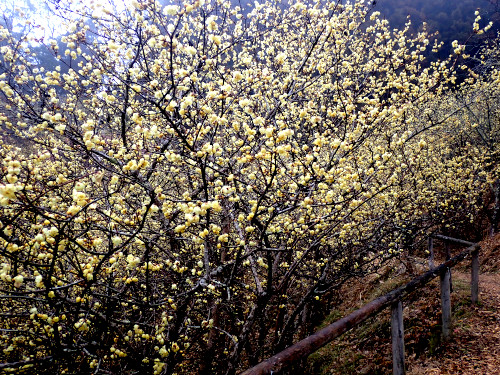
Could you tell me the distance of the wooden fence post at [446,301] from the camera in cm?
381

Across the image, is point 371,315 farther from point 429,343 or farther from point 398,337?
point 429,343

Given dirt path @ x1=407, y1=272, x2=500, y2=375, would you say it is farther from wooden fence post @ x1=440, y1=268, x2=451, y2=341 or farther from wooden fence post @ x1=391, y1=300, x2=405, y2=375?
wooden fence post @ x1=391, y1=300, x2=405, y2=375

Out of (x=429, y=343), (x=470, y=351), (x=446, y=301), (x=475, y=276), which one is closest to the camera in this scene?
(x=470, y=351)

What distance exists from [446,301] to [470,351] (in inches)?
25.9

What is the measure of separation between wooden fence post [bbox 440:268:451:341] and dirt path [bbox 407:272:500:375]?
0.15 m

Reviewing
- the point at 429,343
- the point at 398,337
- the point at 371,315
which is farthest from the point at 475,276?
the point at 371,315

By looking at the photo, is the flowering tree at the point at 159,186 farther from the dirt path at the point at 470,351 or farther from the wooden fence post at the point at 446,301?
the dirt path at the point at 470,351

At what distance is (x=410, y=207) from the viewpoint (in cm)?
915

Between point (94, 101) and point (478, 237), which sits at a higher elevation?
point (478, 237)

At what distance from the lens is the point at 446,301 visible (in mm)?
3928

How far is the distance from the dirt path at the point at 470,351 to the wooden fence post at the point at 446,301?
153mm

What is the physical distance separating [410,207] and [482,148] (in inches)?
381

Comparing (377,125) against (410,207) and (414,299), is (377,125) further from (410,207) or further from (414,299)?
(410,207)

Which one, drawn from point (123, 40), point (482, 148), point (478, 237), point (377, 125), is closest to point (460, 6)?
point (482, 148)
